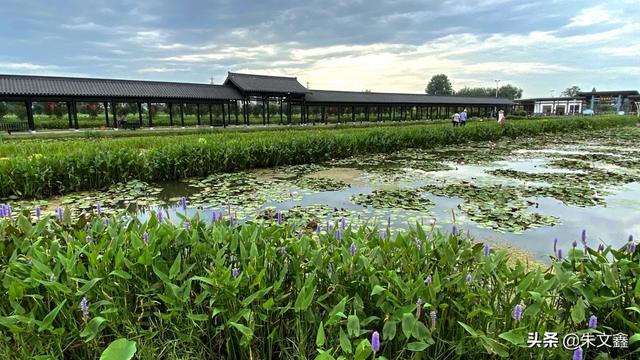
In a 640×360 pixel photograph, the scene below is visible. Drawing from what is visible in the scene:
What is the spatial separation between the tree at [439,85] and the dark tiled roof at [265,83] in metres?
83.8

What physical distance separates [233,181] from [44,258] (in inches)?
258

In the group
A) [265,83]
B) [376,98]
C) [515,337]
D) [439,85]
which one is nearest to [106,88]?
[265,83]

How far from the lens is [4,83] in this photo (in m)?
20.9

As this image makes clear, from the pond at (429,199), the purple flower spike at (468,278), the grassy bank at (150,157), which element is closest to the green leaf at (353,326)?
the purple flower spike at (468,278)

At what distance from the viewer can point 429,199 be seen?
6754 millimetres

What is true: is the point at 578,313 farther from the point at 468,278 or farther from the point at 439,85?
the point at 439,85

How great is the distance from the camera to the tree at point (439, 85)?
357 ft

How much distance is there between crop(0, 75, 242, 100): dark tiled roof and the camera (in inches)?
838

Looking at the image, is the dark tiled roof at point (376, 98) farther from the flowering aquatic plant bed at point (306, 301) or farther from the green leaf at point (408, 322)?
the green leaf at point (408, 322)

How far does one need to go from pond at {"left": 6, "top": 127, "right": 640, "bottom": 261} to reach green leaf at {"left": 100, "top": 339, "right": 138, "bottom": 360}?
2.26 m

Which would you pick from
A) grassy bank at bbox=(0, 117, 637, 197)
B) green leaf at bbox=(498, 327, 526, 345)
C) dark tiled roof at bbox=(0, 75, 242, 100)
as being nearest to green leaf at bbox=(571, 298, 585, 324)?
green leaf at bbox=(498, 327, 526, 345)

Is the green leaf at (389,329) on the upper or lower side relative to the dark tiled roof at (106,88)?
lower

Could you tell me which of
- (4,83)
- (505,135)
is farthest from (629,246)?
(4,83)

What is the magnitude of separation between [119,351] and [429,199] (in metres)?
5.98
